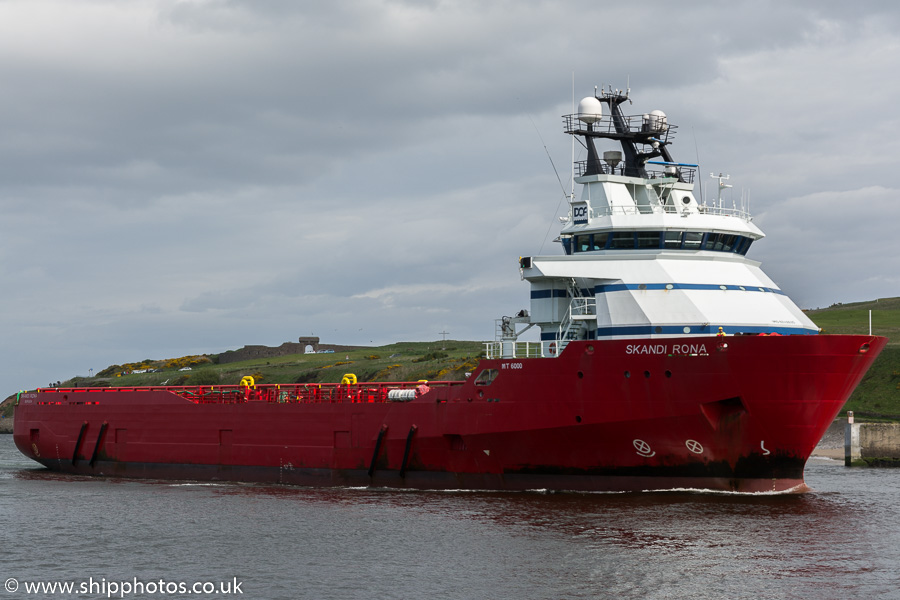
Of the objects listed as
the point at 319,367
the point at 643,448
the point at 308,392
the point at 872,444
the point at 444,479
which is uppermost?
the point at 319,367

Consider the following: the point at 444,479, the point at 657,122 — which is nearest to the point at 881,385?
the point at 657,122

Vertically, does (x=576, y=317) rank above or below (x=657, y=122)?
below

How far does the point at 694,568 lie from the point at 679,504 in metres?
5.44

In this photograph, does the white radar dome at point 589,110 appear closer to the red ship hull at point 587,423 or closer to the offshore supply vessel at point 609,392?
the offshore supply vessel at point 609,392

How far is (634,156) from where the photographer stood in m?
30.7

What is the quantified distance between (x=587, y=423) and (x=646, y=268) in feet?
15.4

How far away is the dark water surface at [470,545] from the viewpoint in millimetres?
17672

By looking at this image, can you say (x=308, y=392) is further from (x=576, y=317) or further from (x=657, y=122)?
(x=657, y=122)

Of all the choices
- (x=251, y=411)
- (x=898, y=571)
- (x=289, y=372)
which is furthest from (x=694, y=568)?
(x=289, y=372)

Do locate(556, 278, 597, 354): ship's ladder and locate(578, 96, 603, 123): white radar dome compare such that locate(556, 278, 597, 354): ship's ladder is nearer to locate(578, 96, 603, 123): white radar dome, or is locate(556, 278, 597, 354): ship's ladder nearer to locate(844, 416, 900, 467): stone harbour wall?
locate(578, 96, 603, 123): white radar dome

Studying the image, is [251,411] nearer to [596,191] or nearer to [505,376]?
[505,376]

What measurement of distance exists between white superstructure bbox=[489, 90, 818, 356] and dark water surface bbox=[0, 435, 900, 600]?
14.6 feet

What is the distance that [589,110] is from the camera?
30469mm

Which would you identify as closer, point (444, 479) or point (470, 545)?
point (470, 545)
